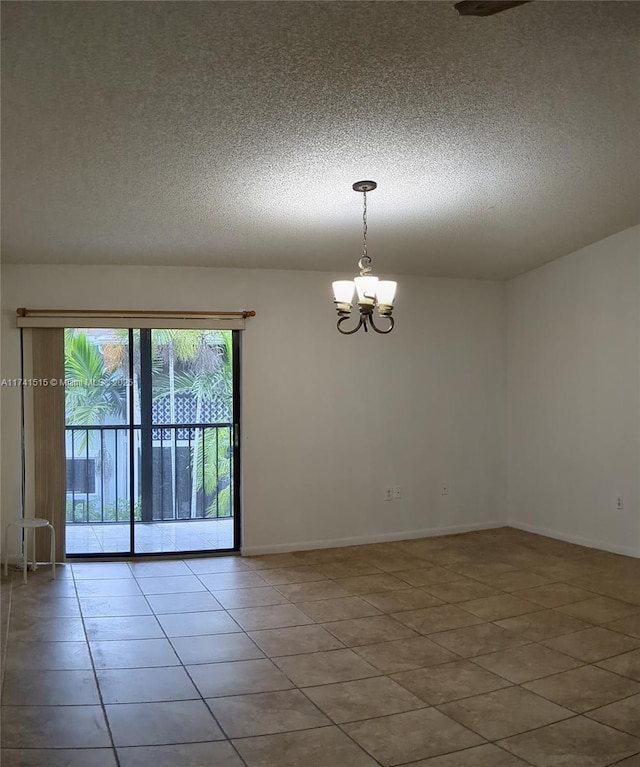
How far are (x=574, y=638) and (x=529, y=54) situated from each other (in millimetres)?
2822

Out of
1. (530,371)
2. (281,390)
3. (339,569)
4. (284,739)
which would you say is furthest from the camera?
(530,371)

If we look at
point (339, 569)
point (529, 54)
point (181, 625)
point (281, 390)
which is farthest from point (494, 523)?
point (529, 54)

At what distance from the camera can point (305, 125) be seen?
305 centimetres

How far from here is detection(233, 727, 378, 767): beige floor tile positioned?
2373mm

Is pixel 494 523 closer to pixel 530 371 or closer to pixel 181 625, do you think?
pixel 530 371

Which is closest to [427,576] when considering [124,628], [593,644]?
Answer: [593,644]

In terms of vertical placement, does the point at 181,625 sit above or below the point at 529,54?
below

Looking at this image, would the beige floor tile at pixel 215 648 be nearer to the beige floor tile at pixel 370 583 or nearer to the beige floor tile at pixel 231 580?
the beige floor tile at pixel 231 580

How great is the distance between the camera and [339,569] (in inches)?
196

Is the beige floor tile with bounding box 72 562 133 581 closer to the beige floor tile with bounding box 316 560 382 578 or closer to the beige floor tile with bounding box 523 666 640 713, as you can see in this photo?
the beige floor tile with bounding box 316 560 382 578

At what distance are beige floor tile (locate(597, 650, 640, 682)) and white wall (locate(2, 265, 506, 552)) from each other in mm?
2694

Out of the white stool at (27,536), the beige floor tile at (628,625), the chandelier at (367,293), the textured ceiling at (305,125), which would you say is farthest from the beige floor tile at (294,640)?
the textured ceiling at (305,125)

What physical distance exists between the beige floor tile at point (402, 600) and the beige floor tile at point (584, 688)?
113cm

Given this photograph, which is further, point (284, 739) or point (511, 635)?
point (511, 635)
